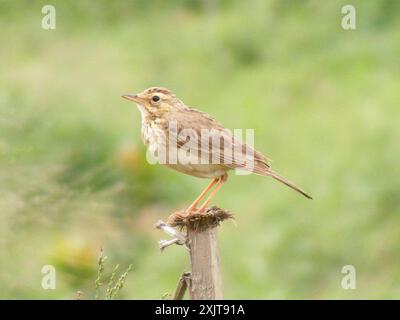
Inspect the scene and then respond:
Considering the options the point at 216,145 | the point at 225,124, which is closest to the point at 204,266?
the point at 216,145

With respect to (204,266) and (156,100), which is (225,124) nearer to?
(156,100)

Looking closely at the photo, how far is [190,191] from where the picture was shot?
10234mm

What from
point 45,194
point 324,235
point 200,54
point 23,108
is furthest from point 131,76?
point 45,194

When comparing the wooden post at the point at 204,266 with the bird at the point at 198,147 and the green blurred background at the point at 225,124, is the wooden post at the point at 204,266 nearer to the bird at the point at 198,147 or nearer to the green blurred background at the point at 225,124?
the bird at the point at 198,147

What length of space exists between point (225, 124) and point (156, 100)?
5.70 m

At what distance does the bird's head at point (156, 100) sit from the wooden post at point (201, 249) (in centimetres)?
86

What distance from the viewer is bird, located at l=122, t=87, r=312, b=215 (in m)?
5.25

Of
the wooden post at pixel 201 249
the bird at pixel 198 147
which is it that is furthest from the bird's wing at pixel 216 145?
the wooden post at pixel 201 249

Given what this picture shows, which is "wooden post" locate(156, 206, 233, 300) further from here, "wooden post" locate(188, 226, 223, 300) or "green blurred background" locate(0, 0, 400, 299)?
"green blurred background" locate(0, 0, 400, 299)

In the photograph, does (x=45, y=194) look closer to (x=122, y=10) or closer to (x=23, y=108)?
(x=23, y=108)

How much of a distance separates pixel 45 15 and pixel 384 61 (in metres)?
4.68

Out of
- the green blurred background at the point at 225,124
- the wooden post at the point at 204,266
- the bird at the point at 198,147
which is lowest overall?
the wooden post at the point at 204,266

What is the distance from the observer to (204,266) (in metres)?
4.66

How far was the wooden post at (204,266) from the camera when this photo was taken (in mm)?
4621
